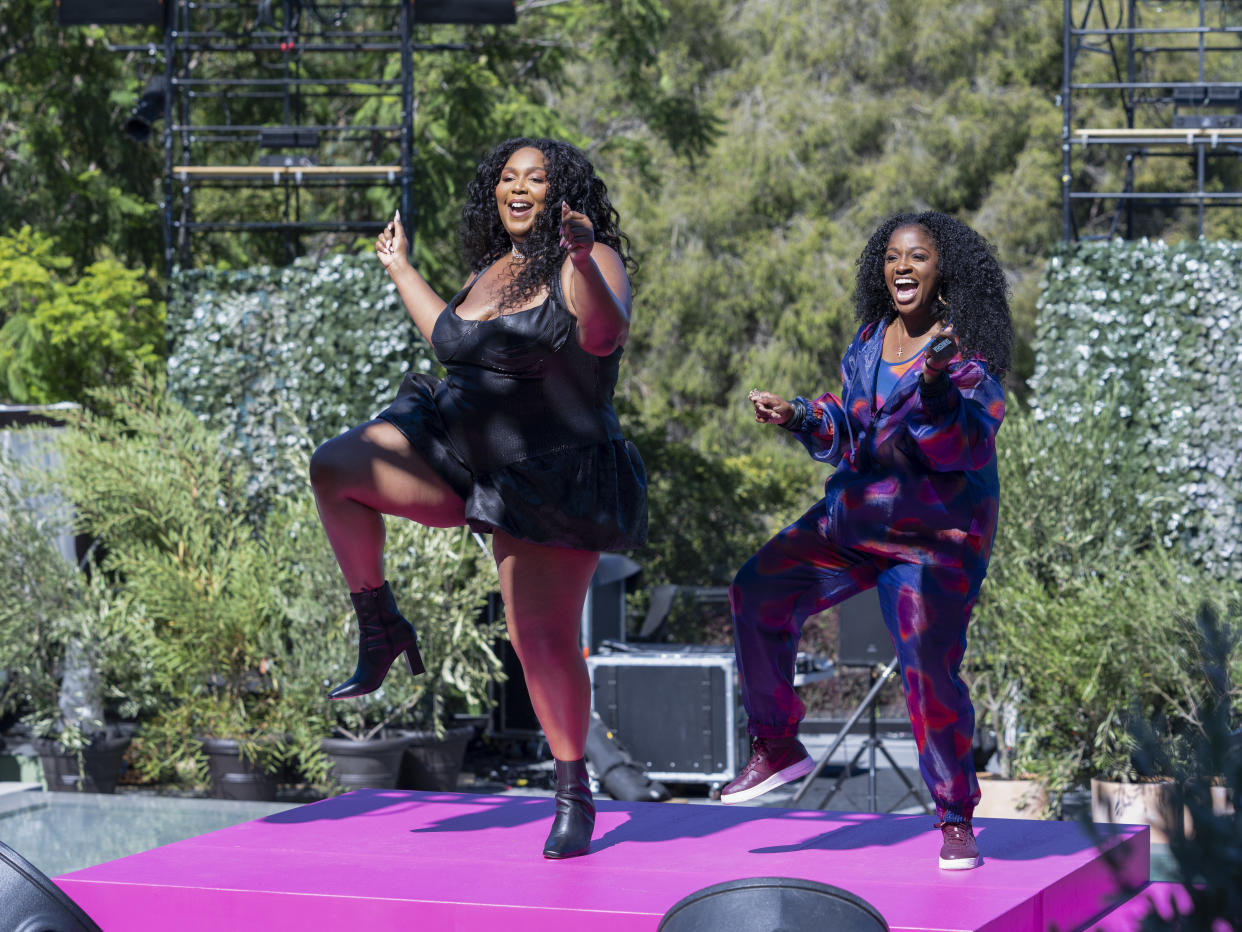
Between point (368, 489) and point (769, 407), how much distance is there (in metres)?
0.91

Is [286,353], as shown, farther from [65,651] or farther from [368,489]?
[368,489]

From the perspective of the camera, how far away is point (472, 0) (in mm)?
9461

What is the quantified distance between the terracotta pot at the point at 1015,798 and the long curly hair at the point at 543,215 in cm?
386

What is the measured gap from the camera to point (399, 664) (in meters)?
6.91

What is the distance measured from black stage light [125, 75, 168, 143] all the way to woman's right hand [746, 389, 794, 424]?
325 inches

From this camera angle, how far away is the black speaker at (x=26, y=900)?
2471mm

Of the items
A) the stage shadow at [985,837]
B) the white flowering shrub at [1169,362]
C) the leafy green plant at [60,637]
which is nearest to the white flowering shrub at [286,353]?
the leafy green plant at [60,637]

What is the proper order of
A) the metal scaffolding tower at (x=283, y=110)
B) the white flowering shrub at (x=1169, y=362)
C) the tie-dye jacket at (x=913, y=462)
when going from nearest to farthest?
the tie-dye jacket at (x=913, y=462) < the white flowering shrub at (x=1169, y=362) < the metal scaffolding tower at (x=283, y=110)

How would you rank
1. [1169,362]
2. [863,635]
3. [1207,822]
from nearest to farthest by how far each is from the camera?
1. [1207,822]
2. [863,635]
3. [1169,362]

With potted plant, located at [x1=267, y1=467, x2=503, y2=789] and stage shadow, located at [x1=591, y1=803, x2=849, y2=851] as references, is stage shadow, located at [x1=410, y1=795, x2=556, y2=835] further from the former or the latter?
potted plant, located at [x1=267, y1=467, x2=503, y2=789]

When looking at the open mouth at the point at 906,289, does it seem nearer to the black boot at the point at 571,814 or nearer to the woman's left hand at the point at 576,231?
the woman's left hand at the point at 576,231

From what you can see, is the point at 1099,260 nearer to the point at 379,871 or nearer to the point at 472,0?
the point at 472,0

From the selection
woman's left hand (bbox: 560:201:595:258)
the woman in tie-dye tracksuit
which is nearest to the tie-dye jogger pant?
the woman in tie-dye tracksuit

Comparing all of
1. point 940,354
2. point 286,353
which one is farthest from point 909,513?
point 286,353
